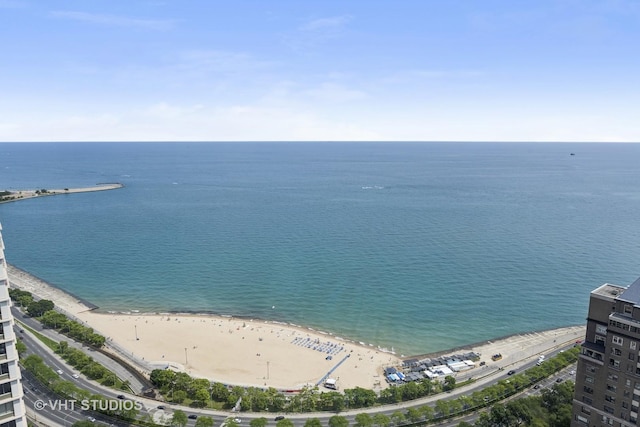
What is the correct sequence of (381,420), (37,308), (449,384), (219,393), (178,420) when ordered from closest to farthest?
(178,420) → (381,420) → (219,393) → (449,384) → (37,308)

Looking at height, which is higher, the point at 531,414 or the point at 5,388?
the point at 5,388

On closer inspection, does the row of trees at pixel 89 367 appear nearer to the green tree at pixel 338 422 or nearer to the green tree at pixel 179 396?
the green tree at pixel 179 396

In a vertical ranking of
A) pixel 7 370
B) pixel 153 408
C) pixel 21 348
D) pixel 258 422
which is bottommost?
pixel 153 408

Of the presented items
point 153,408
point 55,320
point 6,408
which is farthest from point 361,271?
point 6,408

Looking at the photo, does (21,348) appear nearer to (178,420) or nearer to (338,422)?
(178,420)

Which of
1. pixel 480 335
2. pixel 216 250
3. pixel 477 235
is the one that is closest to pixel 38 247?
pixel 216 250

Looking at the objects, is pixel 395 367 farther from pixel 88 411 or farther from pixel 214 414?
pixel 88 411

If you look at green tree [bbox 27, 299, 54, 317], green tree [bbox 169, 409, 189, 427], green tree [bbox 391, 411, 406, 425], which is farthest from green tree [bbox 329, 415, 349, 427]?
green tree [bbox 27, 299, 54, 317]

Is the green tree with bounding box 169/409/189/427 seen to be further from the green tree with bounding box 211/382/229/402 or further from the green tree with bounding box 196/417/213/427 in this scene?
the green tree with bounding box 211/382/229/402

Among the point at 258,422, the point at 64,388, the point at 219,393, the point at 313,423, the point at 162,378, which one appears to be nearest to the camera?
the point at 313,423
